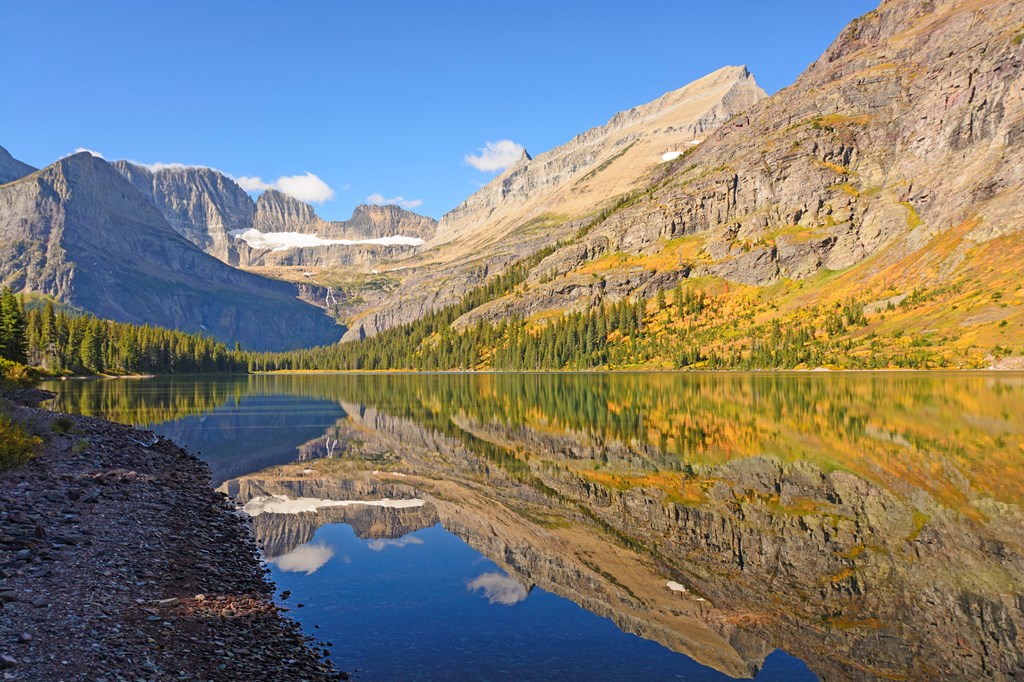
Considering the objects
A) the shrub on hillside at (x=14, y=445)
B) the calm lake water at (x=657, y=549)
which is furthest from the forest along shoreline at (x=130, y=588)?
the calm lake water at (x=657, y=549)

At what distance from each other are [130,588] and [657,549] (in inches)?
753

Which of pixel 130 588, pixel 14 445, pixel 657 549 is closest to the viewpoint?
pixel 130 588

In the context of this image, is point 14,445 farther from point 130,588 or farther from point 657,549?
point 657,549

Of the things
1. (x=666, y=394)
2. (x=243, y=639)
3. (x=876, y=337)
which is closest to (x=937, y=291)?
(x=876, y=337)

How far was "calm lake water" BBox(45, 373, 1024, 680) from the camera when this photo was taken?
56.6ft

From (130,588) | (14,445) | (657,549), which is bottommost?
(657,549)

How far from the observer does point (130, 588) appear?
17.9 m

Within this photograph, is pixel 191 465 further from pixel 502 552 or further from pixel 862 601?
pixel 862 601

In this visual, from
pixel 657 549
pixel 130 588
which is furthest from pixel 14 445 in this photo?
pixel 657 549

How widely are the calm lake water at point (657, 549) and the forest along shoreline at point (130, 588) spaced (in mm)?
1623

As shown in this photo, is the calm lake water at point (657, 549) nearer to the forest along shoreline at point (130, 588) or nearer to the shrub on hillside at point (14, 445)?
the forest along shoreline at point (130, 588)

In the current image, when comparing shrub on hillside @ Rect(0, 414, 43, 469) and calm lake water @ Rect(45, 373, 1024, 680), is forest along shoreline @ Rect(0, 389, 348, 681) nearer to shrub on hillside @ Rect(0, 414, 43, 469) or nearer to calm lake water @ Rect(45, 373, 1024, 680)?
shrub on hillside @ Rect(0, 414, 43, 469)

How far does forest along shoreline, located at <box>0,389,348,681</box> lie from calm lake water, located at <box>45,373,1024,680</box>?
1623 mm

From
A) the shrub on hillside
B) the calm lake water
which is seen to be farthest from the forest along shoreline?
the calm lake water
